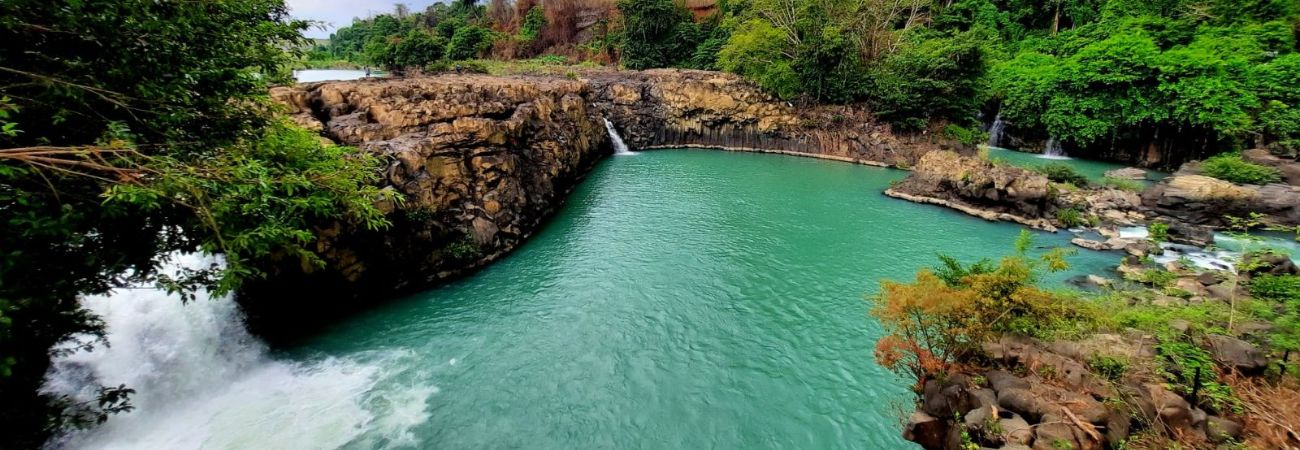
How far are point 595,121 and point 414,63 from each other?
25.3 meters

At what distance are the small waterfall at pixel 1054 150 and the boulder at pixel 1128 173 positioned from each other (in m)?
Result: 4.95

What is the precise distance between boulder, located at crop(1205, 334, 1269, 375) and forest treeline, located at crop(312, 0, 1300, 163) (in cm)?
1526

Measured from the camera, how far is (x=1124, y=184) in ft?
70.6

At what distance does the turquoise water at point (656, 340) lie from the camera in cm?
837

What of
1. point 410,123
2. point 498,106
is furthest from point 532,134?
point 410,123

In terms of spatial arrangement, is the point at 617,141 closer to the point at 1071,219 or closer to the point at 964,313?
the point at 1071,219

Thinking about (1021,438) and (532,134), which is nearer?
(1021,438)

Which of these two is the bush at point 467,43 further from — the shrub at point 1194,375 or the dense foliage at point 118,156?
the shrub at point 1194,375

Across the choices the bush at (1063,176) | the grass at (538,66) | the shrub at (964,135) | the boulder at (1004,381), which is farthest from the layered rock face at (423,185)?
the shrub at (964,135)

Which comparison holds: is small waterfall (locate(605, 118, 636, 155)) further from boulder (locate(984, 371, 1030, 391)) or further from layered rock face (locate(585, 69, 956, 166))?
boulder (locate(984, 371, 1030, 391))

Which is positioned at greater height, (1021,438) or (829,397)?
(1021,438)

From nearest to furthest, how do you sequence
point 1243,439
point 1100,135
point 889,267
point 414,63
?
Result: point 1243,439, point 889,267, point 1100,135, point 414,63

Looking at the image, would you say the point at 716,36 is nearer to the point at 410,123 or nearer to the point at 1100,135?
the point at 1100,135

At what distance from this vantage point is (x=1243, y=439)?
5371 millimetres
